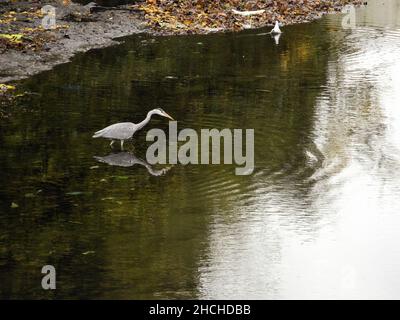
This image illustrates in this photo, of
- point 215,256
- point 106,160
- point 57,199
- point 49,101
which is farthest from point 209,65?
point 215,256

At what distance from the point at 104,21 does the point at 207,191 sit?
53.6 ft

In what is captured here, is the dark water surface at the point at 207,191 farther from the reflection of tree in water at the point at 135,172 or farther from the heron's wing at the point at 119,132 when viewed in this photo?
the heron's wing at the point at 119,132

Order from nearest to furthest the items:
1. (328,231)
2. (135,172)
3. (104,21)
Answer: (328,231), (135,172), (104,21)

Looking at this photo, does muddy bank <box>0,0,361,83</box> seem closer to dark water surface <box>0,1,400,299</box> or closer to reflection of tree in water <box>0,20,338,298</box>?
reflection of tree in water <box>0,20,338,298</box>

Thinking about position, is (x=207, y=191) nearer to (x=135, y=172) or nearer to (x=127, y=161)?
(x=135, y=172)

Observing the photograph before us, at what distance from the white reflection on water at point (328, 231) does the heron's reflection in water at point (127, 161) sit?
6.41 ft

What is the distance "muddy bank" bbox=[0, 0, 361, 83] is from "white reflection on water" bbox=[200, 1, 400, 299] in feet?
28.7

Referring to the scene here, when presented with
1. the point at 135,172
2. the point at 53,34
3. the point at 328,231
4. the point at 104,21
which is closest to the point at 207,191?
the point at 135,172

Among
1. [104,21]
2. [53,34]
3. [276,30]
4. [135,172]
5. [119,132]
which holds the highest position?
[104,21]

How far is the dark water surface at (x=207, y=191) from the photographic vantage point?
10.0 metres

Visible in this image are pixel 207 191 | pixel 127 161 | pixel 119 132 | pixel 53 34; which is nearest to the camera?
pixel 207 191

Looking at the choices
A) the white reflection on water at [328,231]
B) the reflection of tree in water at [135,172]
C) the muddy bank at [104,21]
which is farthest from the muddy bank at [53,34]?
the white reflection on water at [328,231]

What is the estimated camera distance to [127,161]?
1438 cm

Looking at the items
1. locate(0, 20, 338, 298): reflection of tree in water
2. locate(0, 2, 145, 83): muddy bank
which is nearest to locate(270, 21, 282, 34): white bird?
locate(0, 20, 338, 298): reflection of tree in water
